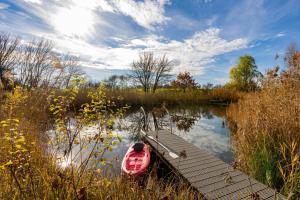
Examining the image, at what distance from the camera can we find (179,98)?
20.9 metres

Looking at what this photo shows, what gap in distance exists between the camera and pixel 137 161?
12.8ft

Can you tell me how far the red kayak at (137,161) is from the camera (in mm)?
3496

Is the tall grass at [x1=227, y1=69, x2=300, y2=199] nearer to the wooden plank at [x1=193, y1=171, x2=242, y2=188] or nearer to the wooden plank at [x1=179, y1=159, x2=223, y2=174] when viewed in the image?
the wooden plank at [x1=179, y1=159, x2=223, y2=174]

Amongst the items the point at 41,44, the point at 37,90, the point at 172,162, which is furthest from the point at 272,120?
the point at 41,44

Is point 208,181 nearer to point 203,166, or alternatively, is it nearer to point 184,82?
point 203,166

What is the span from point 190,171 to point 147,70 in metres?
A: 26.0

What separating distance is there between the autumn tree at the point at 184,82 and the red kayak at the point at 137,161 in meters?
26.0

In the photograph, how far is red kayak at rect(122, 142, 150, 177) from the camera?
350 centimetres

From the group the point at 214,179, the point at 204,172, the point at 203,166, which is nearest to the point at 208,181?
the point at 214,179

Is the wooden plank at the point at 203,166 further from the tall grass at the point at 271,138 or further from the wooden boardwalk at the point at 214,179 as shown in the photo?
the tall grass at the point at 271,138

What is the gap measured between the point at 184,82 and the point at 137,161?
27730 millimetres

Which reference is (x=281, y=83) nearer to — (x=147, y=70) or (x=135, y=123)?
(x=135, y=123)

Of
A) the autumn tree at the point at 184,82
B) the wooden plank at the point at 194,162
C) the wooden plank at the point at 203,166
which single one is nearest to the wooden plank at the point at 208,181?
the wooden plank at the point at 203,166

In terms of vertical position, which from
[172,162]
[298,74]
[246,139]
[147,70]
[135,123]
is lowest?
[135,123]
